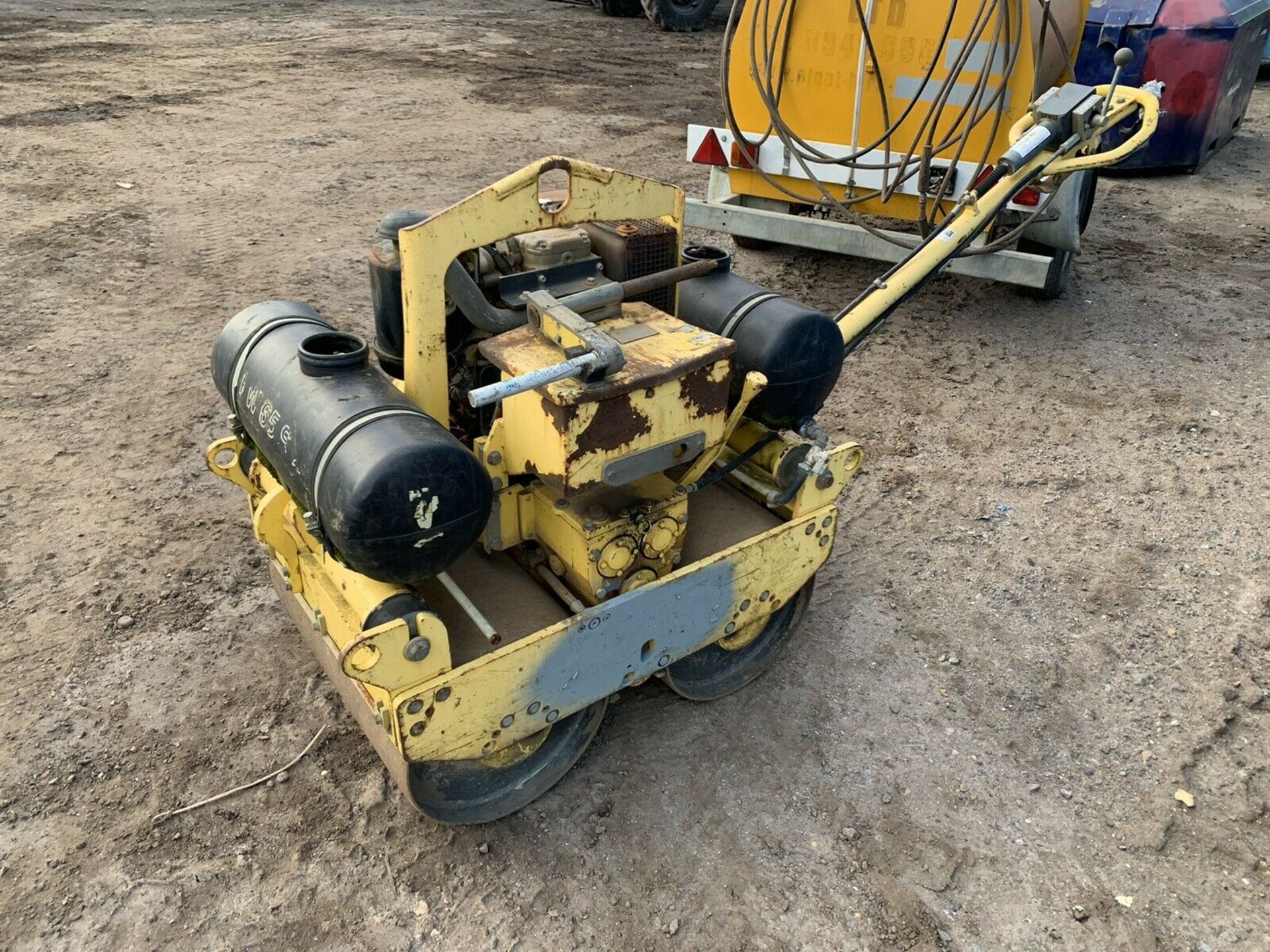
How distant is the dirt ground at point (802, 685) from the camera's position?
2486mm

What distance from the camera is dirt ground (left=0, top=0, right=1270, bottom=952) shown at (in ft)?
8.16

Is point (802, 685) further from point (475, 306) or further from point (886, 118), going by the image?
point (886, 118)

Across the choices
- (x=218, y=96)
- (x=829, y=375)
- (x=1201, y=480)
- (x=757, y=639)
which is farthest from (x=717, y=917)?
(x=218, y=96)

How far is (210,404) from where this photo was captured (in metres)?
4.66

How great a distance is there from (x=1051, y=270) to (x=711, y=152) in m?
2.05

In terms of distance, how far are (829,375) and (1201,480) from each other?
7.45ft

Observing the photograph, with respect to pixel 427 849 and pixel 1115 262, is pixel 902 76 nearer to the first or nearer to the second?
pixel 1115 262

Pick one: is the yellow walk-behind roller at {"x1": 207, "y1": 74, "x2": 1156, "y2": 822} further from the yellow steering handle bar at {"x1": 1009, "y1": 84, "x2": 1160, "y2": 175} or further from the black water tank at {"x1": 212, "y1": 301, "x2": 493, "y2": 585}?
the yellow steering handle bar at {"x1": 1009, "y1": 84, "x2": 1160, "y2": 175}

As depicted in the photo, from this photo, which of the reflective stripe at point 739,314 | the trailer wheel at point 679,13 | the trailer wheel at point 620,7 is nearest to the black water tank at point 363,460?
the reflective stripe at point 739,314

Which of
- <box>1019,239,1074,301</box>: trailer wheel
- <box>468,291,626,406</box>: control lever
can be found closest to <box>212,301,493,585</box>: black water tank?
<box>468,291,626,406</box>: control lever

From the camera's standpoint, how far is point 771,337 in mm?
2742

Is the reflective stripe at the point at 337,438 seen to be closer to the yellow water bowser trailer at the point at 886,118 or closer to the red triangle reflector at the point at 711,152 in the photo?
the yellow water bowser trailer at the point at 886,118

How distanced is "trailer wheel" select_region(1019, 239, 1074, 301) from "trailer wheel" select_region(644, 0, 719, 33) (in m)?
10.2

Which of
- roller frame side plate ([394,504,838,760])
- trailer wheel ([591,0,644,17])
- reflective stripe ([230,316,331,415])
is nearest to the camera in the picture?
roller frame side plate ([394,504,838,760])
